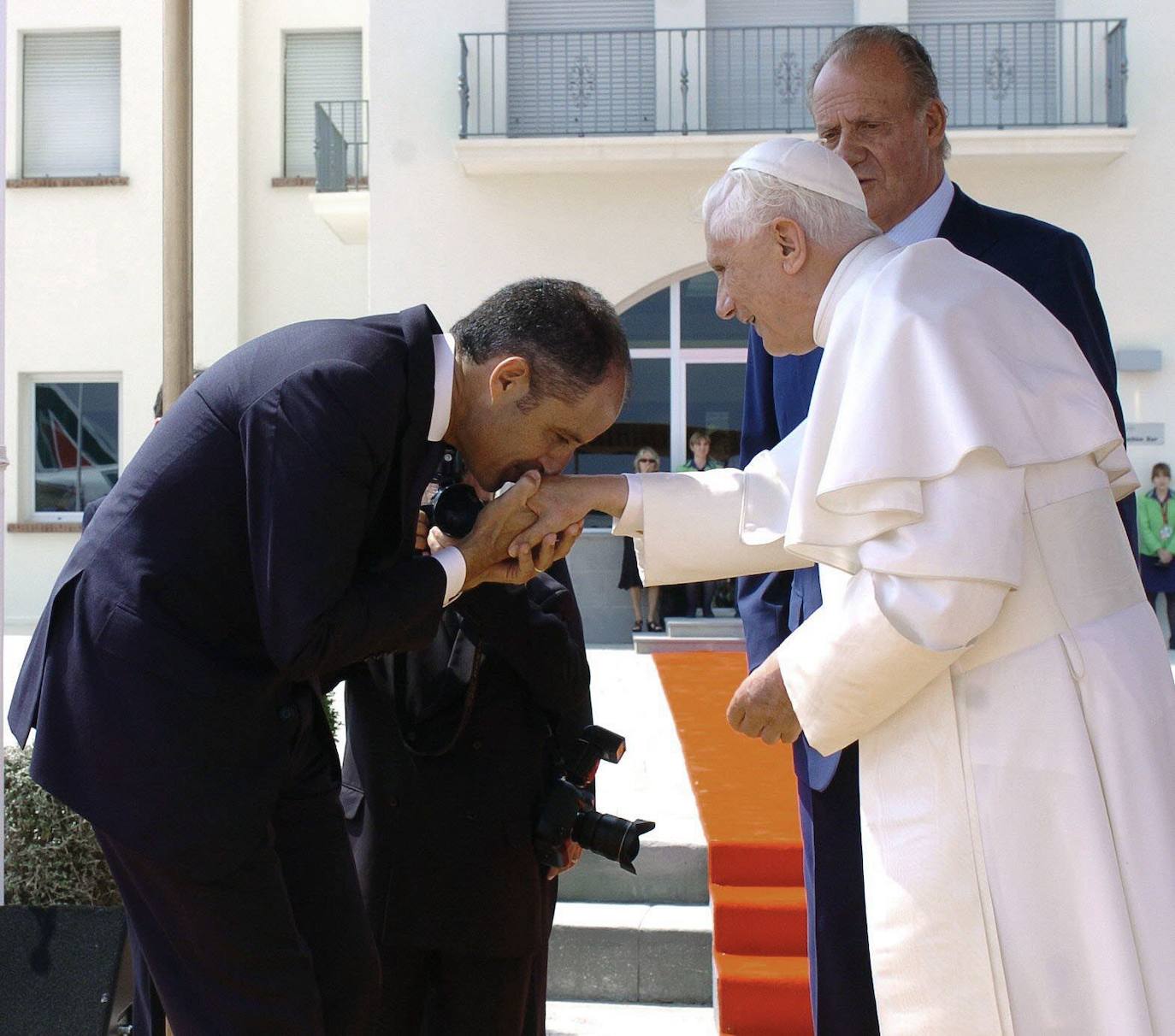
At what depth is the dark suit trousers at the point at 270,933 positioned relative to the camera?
6.97 feet

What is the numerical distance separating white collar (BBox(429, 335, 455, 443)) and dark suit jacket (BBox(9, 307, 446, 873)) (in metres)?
0.08

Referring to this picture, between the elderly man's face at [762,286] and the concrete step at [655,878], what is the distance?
112 inches

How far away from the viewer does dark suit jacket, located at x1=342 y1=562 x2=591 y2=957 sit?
2.87 m

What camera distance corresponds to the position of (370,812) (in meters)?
2.95

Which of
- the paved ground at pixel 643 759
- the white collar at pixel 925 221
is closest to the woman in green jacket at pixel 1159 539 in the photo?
the paved ground at pixel 643 759

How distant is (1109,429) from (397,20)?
42.6 ft

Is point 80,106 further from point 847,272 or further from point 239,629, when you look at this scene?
point 847,272

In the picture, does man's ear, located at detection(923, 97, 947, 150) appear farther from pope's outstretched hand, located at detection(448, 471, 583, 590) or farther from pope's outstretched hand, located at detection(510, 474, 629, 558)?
pope's outstretched hand, located at detection(448, 471, 583, 590)

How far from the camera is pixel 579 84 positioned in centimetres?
1401

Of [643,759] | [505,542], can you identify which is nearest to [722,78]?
[643,759]

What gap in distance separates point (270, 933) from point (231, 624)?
46 cm

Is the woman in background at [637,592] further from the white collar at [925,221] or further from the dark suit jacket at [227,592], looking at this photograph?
the dark suit jacket at [227,592]

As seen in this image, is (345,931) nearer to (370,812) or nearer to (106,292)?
(370,812)

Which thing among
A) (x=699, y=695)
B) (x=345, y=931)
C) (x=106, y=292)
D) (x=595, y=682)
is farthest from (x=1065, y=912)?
(x=106, y=292)
